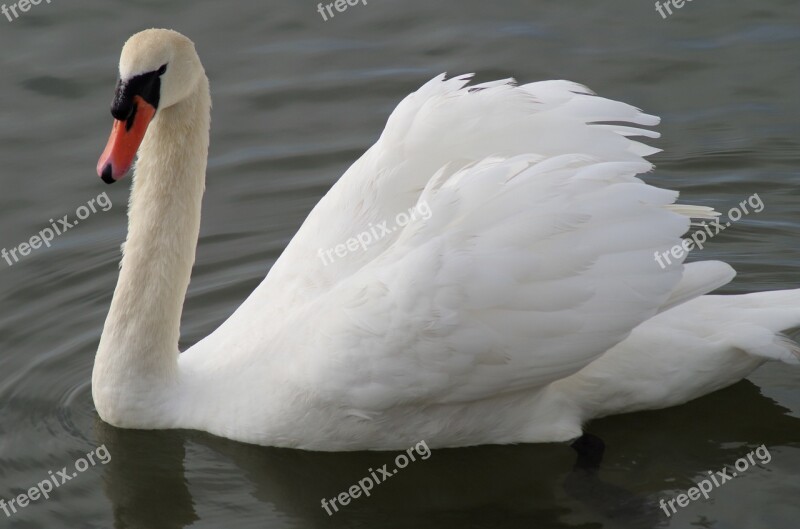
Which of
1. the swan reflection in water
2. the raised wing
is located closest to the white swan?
the raised wing

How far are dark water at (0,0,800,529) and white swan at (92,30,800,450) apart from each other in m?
0.29

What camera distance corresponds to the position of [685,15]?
12.0 metres

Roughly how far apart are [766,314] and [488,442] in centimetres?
169

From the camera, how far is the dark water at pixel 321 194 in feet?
24.3

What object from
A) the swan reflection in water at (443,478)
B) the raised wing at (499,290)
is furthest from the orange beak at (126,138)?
the swan reflection in water at (443,478)

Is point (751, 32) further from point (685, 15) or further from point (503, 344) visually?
point (503, 344)

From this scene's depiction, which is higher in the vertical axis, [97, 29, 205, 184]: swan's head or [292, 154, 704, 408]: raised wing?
[97, 29, 205, 184]: swan's head

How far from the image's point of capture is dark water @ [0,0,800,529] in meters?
7.42

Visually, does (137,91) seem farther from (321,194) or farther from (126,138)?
(321,194)

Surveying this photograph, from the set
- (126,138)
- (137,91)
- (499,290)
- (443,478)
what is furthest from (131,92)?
(443,478)

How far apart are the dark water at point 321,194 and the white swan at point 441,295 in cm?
29

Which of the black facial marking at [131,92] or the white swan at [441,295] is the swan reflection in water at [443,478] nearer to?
the white swan at [441,295]

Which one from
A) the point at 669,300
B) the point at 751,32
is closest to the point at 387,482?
the point at 669,300

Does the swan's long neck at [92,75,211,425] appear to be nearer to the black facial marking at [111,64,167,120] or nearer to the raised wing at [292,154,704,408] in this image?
the black facial marking at [111,64,167,120]
